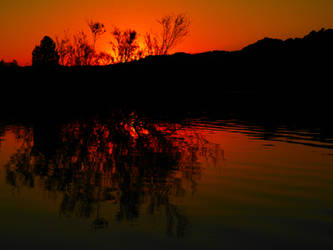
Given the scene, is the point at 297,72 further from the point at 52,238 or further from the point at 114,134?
the point at 52,238

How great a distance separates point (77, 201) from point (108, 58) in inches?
2445

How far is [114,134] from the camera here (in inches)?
1016

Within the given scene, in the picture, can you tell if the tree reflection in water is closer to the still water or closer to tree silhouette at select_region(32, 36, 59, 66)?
the still water

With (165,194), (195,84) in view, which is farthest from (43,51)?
(165,194)

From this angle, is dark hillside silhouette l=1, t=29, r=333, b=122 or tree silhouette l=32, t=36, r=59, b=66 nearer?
dark hillside silhouette l=1, t=29, r=333, b=122

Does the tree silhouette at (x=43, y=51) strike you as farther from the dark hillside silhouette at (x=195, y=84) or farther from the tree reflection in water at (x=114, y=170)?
the tree reflection in water at (x=114, y=170)

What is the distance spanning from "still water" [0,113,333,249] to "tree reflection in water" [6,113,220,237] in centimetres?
3

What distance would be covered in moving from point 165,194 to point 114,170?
369 centimetres

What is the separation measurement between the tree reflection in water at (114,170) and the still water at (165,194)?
0.11 ft

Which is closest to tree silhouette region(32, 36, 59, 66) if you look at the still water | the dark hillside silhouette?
the dark hillside silhouette

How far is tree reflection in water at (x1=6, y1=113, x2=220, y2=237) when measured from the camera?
414 inches

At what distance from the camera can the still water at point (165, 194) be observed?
8.48 m

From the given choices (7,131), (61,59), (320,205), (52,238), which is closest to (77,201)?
(52,238)

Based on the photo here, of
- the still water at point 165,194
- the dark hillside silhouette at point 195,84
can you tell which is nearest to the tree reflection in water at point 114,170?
the still water at point 165,194
